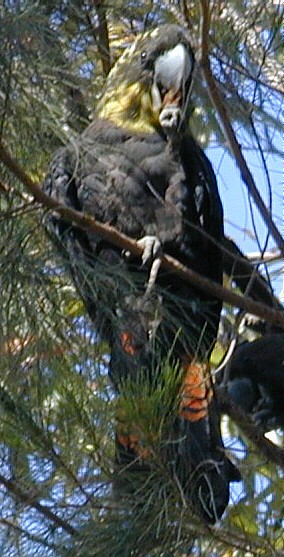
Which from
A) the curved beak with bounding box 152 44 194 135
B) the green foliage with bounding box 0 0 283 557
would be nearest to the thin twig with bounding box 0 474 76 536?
the green foliage with bounding box 0 0 283 557

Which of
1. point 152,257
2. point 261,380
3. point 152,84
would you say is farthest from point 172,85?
point 261,380

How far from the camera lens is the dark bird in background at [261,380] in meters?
2.23

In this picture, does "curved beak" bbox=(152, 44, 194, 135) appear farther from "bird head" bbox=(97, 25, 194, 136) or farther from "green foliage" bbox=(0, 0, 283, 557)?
"green foliage" bbox=(0, 0, 283, 557)

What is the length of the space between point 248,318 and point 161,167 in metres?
0.39

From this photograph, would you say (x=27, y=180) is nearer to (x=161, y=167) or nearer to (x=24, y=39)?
(x=24, y=39)

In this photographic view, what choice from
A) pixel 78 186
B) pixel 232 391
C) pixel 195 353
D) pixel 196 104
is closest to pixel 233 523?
pixel 195 353

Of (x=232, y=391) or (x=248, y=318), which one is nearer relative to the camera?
(x=232, y=391)

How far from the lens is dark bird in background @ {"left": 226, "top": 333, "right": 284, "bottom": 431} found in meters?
2.23

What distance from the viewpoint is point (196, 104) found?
222 cm

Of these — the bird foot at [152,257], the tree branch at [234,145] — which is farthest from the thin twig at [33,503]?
the tree branch at [234,145]

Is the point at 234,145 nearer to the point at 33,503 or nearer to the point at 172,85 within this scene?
the point at 172,85

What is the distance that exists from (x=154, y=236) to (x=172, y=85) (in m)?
0.31

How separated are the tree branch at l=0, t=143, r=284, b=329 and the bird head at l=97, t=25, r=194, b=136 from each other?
0.31 meters

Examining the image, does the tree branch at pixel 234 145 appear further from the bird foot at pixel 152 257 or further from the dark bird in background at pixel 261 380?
the dark bird in background at pixel 261 380
